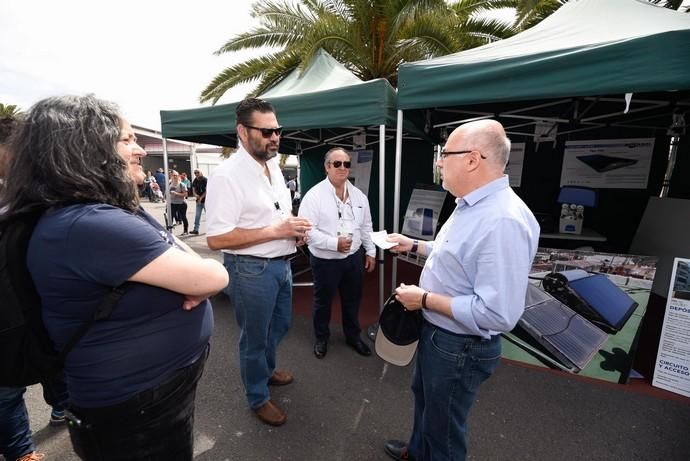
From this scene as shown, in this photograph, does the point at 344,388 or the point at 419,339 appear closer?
the point at 419,339

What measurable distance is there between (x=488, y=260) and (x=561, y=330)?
2.22 meters

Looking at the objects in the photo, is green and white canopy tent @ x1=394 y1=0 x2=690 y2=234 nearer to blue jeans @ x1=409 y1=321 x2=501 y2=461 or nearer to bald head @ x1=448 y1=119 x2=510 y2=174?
bald head @ x1=448 y1=119 x2=510 y2=174

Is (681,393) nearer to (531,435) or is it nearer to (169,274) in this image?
(531,435)

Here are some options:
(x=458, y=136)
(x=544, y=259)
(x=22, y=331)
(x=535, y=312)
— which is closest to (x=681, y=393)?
(x=535, y=312)

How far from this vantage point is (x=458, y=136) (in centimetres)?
126

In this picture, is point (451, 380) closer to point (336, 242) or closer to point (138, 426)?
point (138, 426)

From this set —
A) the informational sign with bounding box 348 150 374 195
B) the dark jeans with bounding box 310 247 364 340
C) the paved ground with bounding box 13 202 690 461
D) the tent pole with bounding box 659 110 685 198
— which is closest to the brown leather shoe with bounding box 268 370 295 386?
the paved ground with bounding box 13 202 690 461

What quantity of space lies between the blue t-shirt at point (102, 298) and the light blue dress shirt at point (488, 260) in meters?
1.01

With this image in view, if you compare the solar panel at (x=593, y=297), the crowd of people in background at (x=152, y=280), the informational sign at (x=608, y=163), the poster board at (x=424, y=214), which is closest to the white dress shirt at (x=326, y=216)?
the crowd of people in background at (x=152, y=280)

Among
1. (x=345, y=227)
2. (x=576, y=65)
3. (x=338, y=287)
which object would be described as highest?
(x=576, y=65)

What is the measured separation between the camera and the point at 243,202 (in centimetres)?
185

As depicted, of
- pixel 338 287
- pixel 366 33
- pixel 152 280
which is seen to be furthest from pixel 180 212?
pixel 152 280

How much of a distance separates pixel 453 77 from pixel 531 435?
8.58 ft

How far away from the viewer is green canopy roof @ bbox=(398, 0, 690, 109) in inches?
79.5
